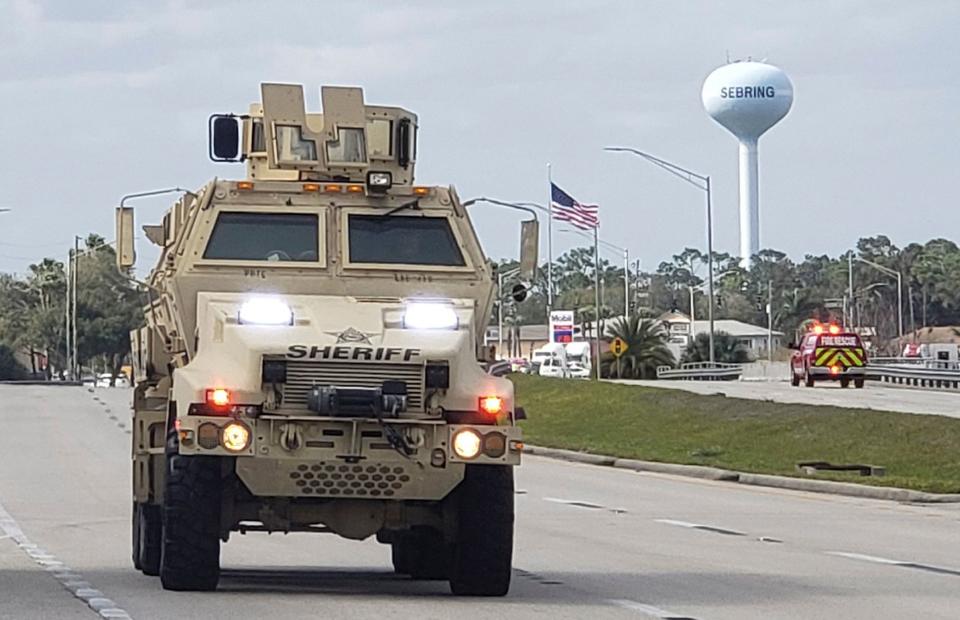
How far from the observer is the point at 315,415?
12.7 meters

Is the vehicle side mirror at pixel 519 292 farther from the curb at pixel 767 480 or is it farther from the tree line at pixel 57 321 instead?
the tree line at pixel 57 321

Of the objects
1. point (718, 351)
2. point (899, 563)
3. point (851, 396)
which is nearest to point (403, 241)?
point (899, 563)

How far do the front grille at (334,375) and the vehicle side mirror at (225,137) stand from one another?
4.48m

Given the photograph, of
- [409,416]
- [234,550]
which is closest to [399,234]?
[409,416]

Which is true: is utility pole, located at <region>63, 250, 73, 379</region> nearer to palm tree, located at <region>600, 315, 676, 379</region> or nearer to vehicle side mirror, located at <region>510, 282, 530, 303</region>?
palm tree, located at <region>600, 315, 676, 379</region>

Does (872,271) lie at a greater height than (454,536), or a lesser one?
greater

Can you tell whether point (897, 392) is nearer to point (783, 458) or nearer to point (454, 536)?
point (783, 458)

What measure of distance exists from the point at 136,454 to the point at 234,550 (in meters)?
2.82

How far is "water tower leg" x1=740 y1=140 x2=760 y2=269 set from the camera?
149 metres

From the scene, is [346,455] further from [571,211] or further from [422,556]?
[571,211]

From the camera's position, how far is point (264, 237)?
14.7 meters

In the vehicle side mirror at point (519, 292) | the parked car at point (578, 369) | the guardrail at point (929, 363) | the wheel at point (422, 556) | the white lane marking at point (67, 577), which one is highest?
the parked car at point (578, 369)

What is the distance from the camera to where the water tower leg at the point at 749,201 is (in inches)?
5851

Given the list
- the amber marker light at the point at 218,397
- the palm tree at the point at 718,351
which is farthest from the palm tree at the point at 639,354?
the amber marker light at the point at 218,397
